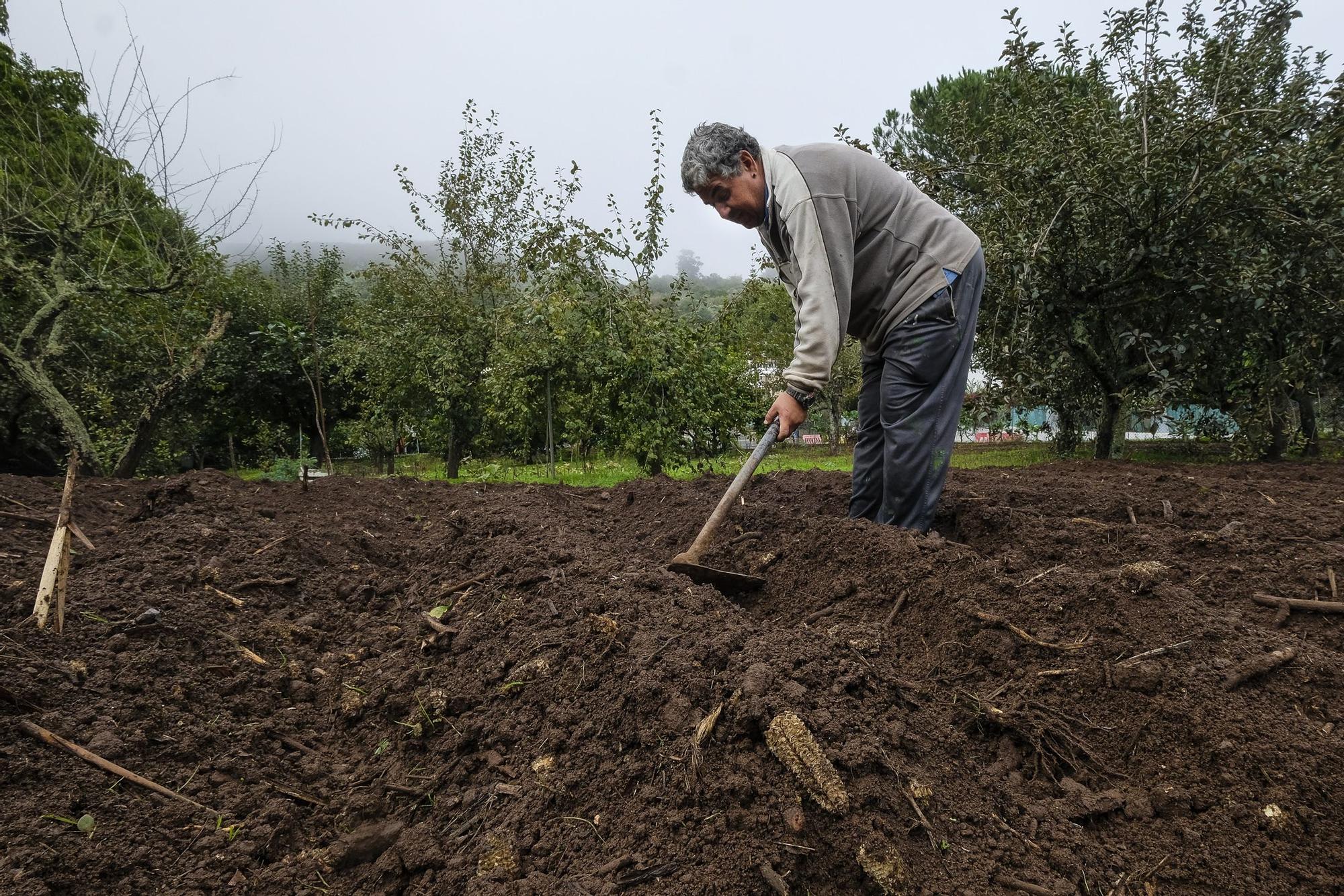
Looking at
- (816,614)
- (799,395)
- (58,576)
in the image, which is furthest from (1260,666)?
(58,576)

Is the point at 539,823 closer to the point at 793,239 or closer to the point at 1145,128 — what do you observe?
the point at 793,239

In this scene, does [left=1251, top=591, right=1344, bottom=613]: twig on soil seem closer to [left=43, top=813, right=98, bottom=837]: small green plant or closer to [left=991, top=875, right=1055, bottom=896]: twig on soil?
[left=991, top=875, right=1055, bottom=896]: twig on soil

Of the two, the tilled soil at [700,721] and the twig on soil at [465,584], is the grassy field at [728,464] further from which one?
the tilled soil at [700,721]

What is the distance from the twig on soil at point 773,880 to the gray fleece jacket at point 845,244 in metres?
2.08

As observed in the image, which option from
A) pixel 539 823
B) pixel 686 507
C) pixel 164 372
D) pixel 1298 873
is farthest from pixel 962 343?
pixel 164 372

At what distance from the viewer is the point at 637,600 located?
2.25 metres

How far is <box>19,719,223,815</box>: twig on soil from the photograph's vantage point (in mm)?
1569

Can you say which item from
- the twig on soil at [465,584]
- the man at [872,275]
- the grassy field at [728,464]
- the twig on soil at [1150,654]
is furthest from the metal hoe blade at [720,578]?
the grassy field at [728,464]

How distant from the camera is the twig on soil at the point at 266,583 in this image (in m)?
2.70

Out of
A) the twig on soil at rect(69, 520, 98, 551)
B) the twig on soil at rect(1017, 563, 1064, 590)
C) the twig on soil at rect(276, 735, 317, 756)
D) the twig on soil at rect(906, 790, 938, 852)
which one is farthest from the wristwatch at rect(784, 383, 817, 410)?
the twig on soil at rect(69, 520, 98, 551)

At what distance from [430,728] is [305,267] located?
21.6 metres

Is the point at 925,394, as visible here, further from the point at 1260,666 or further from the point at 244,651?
the point at 244,651

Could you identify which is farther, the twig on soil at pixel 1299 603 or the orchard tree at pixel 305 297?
the orchard tree at pixel 305 297

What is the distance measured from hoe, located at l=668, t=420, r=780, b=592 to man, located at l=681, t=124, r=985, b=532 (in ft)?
0.41
